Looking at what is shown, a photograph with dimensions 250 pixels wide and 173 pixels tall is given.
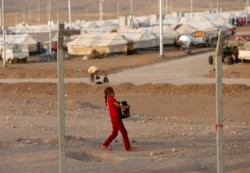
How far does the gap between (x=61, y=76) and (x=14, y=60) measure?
151 ft

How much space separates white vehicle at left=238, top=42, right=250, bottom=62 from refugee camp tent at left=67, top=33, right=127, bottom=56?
49.6 ft

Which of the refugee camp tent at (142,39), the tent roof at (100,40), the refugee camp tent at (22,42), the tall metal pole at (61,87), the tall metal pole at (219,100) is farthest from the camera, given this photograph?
the refugee camp tent at (22,42)

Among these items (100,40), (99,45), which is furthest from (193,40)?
(99,45)

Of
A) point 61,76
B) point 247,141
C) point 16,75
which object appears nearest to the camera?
point 61,76

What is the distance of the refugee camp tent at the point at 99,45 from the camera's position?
56844 millimetres

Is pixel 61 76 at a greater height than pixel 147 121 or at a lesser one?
greater

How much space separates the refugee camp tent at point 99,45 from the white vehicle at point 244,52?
15.1 meters

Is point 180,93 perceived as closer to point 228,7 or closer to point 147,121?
point 147,121

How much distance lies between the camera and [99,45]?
57250mm

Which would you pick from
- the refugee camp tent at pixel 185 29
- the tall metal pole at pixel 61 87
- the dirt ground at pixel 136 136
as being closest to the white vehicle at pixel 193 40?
the refugee camp tent at pixel 185 29

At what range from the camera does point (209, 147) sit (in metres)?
13.8

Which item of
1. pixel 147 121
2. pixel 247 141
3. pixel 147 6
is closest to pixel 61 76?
pixel 247 141

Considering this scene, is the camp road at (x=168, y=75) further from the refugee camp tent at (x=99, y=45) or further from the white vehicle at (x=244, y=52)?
the refugee camp tent at (x=99, y=45)

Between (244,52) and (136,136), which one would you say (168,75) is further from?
(136,136)
